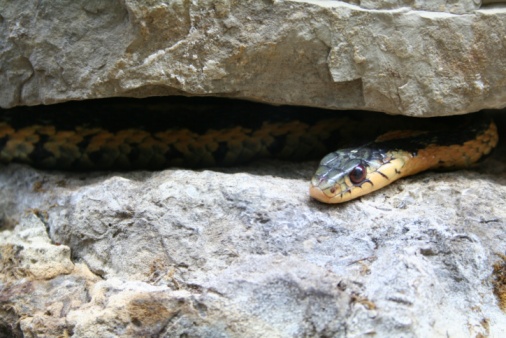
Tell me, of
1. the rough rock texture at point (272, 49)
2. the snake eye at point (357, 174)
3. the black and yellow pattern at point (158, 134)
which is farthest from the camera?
the black and yellow pattern at point (158, 134)

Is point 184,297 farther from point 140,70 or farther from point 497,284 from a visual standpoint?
point 497,284

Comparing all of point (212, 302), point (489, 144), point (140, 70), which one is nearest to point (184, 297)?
point (212, 302)

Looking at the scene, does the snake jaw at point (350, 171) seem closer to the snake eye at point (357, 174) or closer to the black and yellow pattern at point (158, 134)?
the snake eye at point (357, 174)

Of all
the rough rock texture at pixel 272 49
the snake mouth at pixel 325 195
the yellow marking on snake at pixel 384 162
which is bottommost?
the yellow marking on snake at pixel 384 162

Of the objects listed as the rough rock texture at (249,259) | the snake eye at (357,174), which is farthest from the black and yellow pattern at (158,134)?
the snake eye at (357,174)

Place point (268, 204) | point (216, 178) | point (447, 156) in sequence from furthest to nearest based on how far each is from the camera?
point (447, 156) < point (216, 178) < point (268, 204)

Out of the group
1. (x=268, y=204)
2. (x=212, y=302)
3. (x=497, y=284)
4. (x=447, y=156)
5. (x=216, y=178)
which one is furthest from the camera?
(x=447, y=156)

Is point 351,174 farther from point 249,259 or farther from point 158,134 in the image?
point 158,134
